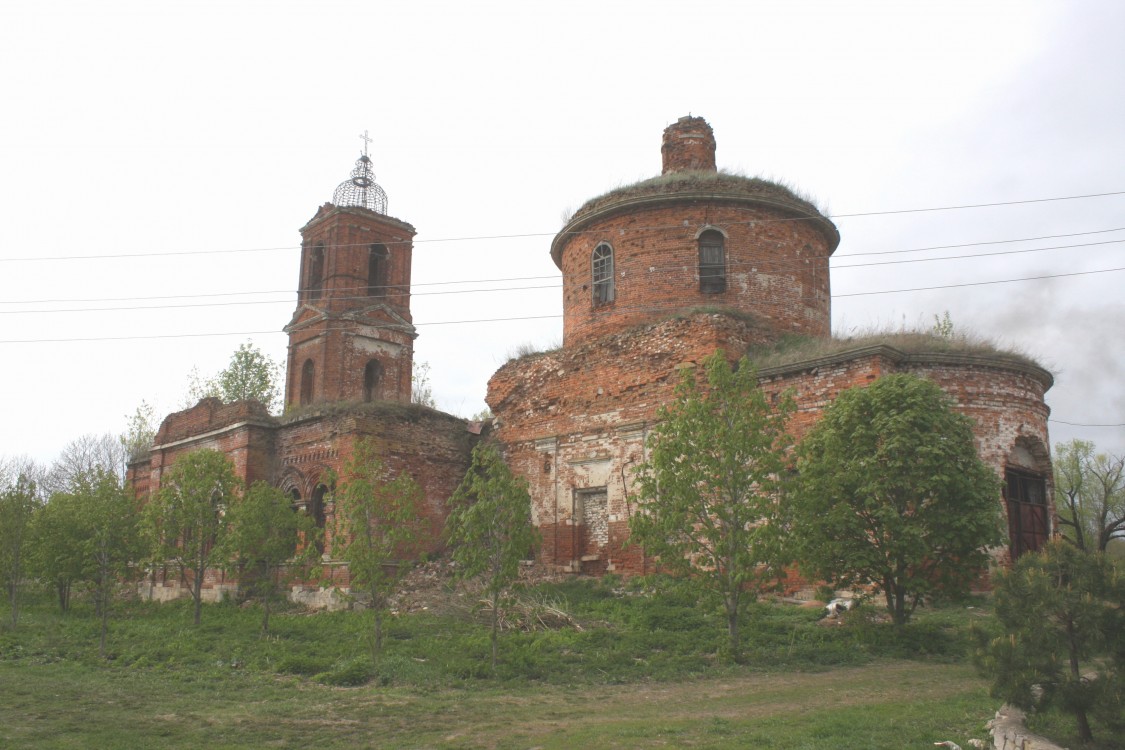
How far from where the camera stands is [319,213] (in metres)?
27.5

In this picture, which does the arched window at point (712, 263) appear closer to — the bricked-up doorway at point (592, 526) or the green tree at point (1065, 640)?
the bricked-up doorway at point (592, 526)

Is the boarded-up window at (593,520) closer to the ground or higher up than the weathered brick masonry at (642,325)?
closer to the ground

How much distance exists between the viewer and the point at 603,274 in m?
21.0

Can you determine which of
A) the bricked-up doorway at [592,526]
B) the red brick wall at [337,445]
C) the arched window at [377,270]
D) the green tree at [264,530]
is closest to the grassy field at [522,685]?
the green tree at [264,530]

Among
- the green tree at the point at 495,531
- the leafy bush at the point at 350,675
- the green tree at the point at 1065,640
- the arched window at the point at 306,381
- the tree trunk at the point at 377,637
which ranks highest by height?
the arched window at the point at 306,381

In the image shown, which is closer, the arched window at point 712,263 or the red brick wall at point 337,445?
the arched window at point 712,263

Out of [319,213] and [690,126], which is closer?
[690,126]

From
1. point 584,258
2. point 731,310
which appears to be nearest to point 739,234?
point 731,310

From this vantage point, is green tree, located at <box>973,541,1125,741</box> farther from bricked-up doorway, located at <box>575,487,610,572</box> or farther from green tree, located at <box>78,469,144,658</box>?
green tree, located at <box>78,469,144,658</box>

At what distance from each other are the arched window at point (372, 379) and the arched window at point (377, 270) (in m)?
2.16

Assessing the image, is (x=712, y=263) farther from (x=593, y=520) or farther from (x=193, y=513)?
(x=193, y=513)

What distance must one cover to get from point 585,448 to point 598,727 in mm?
11397

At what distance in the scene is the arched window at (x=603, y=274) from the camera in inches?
820

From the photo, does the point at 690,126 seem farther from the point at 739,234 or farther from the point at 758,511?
the point at 758,511
